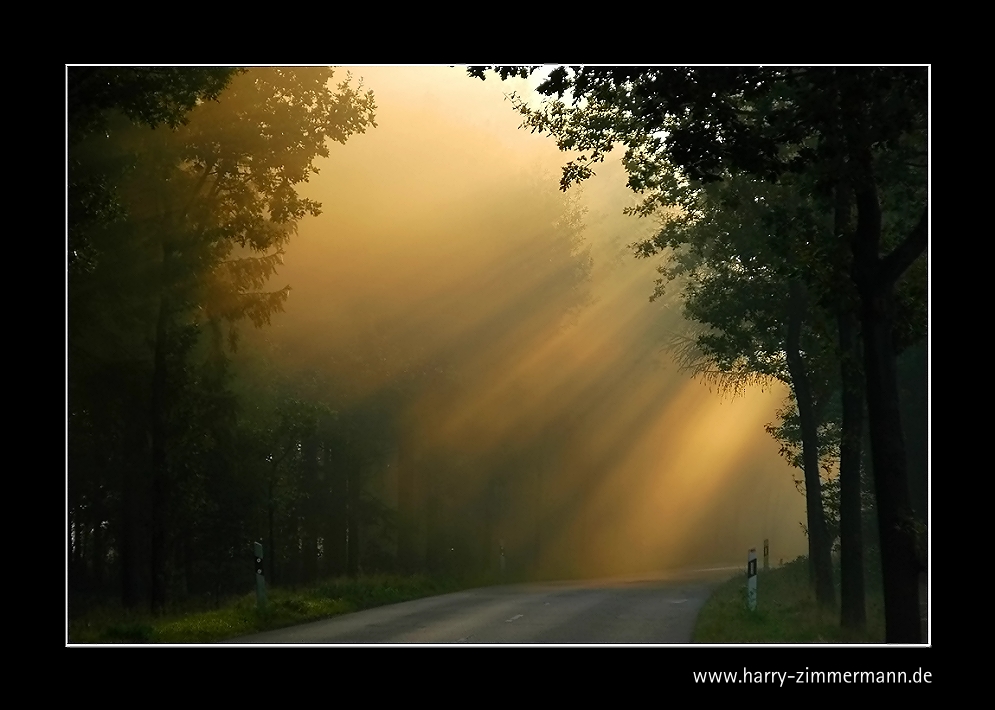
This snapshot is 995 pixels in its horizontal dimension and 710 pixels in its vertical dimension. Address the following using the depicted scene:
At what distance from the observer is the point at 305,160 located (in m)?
22.5

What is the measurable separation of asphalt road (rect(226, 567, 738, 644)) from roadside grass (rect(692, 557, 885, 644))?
0.45m

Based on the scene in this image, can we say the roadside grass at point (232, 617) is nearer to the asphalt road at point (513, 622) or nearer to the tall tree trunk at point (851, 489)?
the asphalt road at point (513, 622)

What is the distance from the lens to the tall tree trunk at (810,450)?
1024 inches

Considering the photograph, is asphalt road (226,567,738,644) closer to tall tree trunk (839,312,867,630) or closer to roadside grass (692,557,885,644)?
roadside grass (692,557,885,644)

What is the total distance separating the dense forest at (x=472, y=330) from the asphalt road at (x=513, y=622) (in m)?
3.94

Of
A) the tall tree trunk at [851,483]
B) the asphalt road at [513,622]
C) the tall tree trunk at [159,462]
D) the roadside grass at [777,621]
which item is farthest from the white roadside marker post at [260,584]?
the tall tree trunk at [851,483]

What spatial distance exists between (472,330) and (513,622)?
20608mm

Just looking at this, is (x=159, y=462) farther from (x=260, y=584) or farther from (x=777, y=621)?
(x=777, y=621)

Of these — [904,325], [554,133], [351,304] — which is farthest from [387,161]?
[904,325]

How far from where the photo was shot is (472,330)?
3969 cm

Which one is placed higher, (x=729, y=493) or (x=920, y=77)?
(x=920, y=77)

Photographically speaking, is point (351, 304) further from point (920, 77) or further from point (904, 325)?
point (920, 77)

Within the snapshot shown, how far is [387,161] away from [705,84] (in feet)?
85.4

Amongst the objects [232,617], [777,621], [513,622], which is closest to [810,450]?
[777,621]
